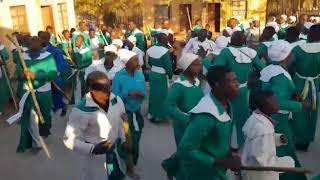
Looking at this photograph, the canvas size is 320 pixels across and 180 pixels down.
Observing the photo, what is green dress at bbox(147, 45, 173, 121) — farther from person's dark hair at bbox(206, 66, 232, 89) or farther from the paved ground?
person's dark hair at bbox(206, 66, 232, 89)

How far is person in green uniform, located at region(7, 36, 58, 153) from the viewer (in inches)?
260

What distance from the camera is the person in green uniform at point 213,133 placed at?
10.1ft

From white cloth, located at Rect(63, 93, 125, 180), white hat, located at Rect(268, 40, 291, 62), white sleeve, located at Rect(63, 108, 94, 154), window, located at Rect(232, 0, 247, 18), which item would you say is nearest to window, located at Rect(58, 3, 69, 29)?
window, located at Rect(232, 0, 247, 18)

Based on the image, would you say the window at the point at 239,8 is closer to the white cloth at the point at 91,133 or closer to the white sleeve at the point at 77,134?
the white cloth at the point at 91,133

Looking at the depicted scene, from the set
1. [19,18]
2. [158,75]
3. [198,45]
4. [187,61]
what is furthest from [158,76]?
[19,18]

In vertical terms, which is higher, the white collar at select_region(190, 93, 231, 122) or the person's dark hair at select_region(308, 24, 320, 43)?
the person's dark hair at select_region(308, 24, 320, 43)

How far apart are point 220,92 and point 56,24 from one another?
13.9 m

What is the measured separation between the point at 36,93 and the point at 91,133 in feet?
10.8

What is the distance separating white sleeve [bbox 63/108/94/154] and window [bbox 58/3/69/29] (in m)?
13.4

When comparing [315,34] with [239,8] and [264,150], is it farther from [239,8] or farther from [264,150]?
[239,8]

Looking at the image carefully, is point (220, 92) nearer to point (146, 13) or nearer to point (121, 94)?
point (121, 94)

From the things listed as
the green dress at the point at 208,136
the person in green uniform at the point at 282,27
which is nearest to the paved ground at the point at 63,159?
the green dress at the point at 208,136

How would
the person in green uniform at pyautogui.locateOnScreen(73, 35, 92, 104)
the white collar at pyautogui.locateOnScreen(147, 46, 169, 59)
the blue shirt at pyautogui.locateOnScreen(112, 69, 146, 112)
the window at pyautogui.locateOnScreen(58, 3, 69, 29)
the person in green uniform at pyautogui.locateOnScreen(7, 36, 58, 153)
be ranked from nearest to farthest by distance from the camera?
the blue shirt at pyautogui.locateOnScreen(112, 69, 146, 112)
the person in green uniform at pyautogui.locateOnScreen(7, 36, 58, 153)
the white collar at pyautogui.locateOnScreen(147, 46, 169, 59)
the person in green uniform at pyautogui.locateOnScreen(73, 35, 92, 104)
the window at pyautogui.locateOnScreen(58, 3, 69, 29)

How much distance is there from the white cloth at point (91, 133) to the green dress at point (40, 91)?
2.96m
